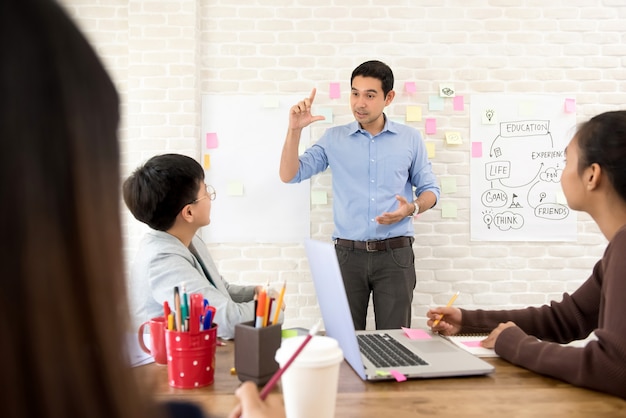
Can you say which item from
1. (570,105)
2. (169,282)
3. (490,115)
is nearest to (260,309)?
(169,282)

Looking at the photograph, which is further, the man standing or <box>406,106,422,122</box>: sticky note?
<box>406,106,422,122</box>: sticky note

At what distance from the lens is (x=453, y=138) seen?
3359 millimetres

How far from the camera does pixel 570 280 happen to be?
11.3 feet

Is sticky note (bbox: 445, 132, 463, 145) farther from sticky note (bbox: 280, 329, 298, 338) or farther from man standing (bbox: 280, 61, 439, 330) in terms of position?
sticky note (bbox: 280, 329, 298, 338)

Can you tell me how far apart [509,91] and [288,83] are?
4.62ft

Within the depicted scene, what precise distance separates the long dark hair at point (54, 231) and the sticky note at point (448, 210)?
3.14 meters

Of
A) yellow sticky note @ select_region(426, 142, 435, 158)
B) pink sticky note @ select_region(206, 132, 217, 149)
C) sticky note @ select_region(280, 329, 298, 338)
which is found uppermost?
pink sticky note @ select_region(206, 132, 217, 149)

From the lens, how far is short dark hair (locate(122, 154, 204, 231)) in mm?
1714

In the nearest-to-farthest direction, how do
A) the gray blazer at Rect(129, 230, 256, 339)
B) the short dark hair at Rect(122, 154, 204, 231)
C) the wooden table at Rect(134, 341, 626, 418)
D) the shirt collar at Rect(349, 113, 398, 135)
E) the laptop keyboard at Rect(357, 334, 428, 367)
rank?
the wooden table at Rect(134, 341, 626, 418) → the laptop keyboard at Rect(357, 334, 428, 367) → the gray blazer at Rect(129, 230, 256, 339) → the short dark hair at Rect(122, 154, 204, 231) → the shirt collar at Rect(349, 113, 398, 135)

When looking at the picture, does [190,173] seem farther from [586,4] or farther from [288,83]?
[586,4]

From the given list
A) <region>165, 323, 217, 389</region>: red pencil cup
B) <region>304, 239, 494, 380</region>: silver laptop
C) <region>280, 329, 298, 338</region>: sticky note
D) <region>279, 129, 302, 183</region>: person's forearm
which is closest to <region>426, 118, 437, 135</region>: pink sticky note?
<region>279, 129, 302, 183</region>: person's forearm

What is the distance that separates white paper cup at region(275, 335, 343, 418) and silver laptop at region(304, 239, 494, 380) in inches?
6.8

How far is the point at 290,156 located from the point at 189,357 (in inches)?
76.5

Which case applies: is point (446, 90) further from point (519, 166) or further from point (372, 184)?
point (372, 184)
